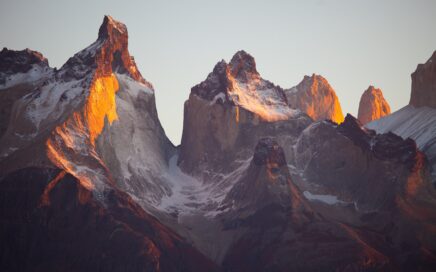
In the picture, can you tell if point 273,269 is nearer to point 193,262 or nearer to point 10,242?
point 193,262

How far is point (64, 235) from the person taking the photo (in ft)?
639

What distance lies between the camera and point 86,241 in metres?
194

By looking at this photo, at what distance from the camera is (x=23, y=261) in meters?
190

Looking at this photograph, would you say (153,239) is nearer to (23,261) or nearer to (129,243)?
(129,243)

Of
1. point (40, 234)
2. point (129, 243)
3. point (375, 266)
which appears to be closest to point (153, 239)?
point (129, 243)

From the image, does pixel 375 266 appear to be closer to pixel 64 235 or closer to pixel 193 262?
pixel 193 262

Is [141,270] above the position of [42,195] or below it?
below

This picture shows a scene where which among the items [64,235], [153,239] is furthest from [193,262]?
[64,235]

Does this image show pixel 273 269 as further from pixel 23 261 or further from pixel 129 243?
pixel 23 261

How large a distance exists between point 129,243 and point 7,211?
20.2 meters

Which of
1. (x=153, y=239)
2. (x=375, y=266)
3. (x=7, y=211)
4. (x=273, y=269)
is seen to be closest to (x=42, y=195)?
(x=7, y=211)

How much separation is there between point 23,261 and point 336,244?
49.6m

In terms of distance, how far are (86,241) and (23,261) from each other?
10406 millimetres

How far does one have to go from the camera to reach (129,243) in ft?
639
